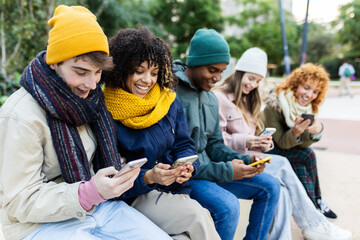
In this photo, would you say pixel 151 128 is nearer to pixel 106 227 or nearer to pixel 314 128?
pixel 106 227

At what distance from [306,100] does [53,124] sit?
2.60 m

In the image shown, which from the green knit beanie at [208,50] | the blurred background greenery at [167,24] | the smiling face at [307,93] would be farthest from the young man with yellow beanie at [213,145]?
the blurred background greenery at [167,24]

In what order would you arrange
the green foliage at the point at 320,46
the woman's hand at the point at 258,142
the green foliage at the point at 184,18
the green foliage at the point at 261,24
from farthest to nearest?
the green foliage at the point at 320,46 < the green foliage at the point at 261,24 < the green foliage at the point at 184,18 < the woman's hand at the point at 258,142

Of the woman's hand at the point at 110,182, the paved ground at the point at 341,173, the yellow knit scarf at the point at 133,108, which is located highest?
the yellow knit scarf at the point at 133,108

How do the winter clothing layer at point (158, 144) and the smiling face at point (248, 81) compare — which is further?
the smiling face at point (248, 81)

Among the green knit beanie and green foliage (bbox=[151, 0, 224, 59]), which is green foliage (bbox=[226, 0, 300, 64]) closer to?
green foliage (bbox=[151, 0, 224, 59])

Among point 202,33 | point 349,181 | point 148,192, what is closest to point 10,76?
point 202,33

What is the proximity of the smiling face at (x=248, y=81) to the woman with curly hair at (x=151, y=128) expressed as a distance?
3.53 ft

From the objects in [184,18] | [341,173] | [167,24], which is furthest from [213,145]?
[167,24]

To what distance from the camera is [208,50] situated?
239 centimetres

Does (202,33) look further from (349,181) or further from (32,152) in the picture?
(349,181)

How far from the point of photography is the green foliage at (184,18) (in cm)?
1495

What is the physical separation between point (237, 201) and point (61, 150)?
1211mm

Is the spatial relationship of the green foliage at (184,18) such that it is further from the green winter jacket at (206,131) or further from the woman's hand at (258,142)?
the green winter jacket at (206,131)
